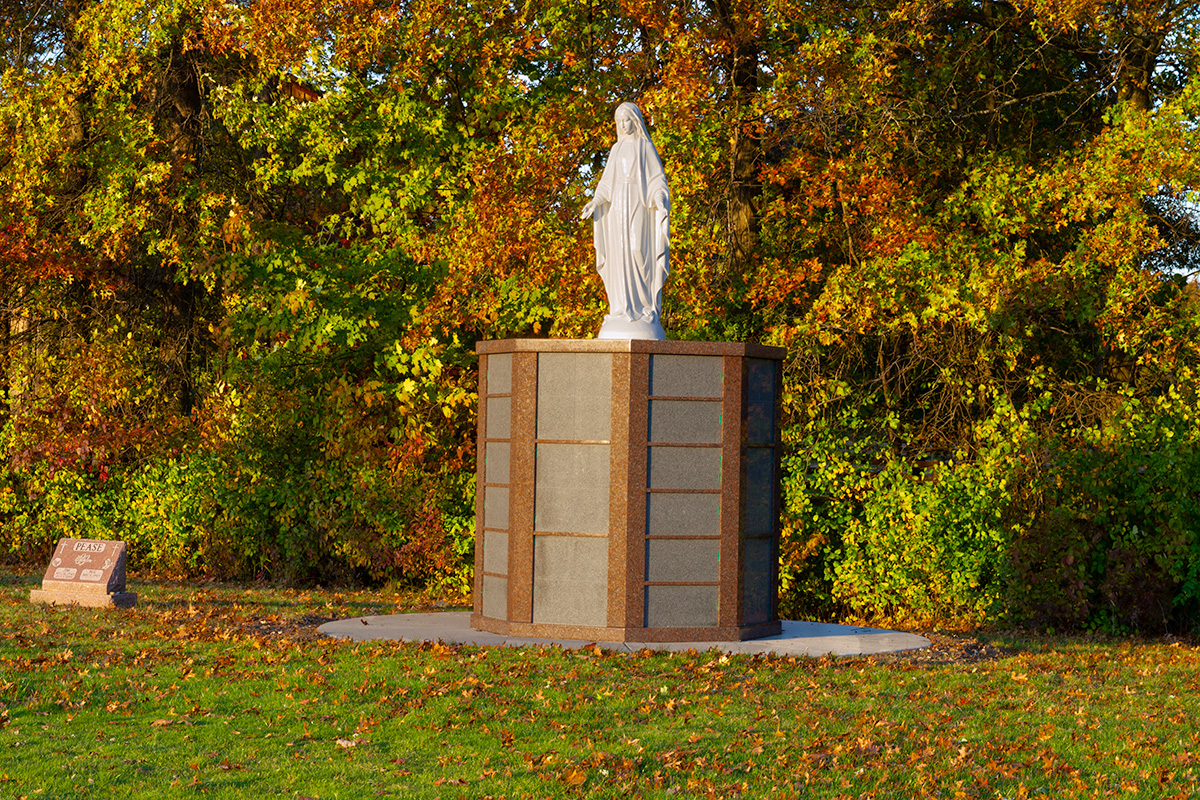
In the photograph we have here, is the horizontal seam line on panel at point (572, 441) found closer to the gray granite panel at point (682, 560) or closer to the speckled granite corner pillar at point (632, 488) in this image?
the speckled granite corner pillar at point (632, 488)

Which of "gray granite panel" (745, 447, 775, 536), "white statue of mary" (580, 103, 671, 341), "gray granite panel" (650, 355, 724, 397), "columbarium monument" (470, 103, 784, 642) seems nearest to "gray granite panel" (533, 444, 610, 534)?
"columbarium monument" (470, 103, 784, 642)

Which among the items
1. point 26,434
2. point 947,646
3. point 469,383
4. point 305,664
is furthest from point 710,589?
point 26,434

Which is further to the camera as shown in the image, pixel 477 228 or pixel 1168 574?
pixel 477 228

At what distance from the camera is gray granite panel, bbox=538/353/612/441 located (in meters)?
10.7

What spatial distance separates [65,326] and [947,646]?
1405 centimetres

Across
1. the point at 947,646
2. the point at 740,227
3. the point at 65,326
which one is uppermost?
the point at 740,227

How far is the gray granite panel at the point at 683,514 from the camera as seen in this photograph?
1066 cm

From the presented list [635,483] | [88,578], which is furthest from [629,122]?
[88,578]

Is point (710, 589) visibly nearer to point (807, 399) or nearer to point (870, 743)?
point (870, 743)

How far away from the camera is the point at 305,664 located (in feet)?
31.3

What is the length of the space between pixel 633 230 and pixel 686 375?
138 cm

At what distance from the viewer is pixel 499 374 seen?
11375 mm

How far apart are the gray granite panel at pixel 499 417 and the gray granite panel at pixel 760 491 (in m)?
1.94

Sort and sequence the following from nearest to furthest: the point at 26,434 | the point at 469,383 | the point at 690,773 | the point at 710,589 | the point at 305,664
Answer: the point at 690,773 < the point at 305,664 < the point at 710,589 < the point at 469,383 < the point at 26,434
